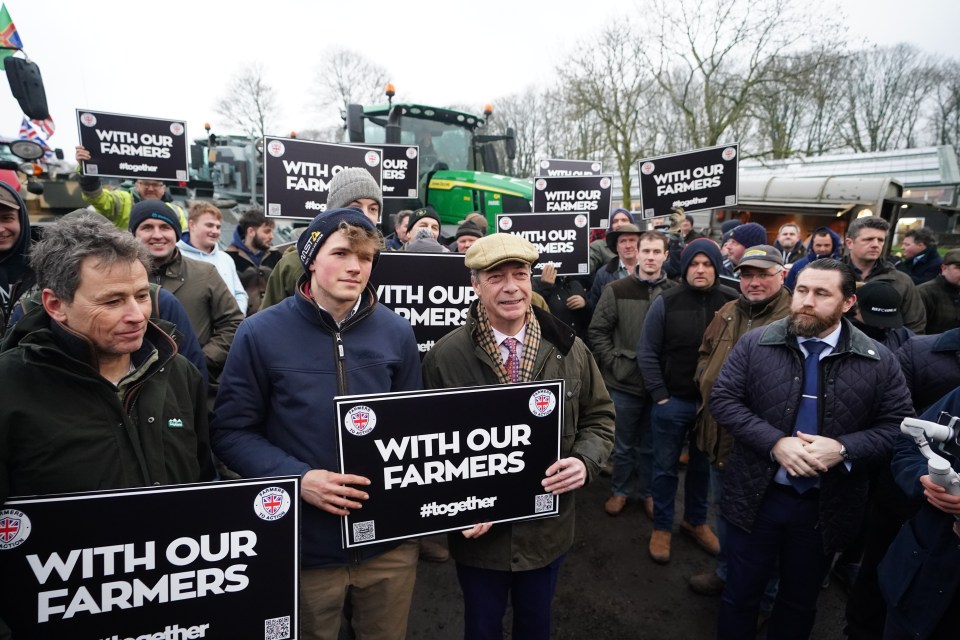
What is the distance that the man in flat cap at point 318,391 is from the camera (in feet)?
6.46

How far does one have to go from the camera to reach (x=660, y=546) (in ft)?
12.6

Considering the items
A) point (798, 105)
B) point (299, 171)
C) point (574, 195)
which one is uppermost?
point (798, 105)

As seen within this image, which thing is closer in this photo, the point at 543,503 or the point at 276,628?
the point at 276,628

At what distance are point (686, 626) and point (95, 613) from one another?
3.18m

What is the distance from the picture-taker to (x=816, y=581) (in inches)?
103

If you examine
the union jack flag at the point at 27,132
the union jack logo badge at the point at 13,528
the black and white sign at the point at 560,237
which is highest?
the union jack flag at the point at 27,132

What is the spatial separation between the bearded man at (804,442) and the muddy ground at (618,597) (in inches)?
24.4

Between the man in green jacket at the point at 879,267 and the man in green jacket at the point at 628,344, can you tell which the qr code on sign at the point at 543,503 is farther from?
the man in green jacket at the point at 879,267

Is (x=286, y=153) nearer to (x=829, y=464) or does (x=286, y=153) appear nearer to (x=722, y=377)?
(x=722, y=377)

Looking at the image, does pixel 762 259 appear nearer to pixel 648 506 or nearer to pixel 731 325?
pixel 731 325

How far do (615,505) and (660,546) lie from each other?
2.04 ft

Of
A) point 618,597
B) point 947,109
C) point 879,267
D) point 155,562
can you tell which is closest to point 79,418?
point 155,562

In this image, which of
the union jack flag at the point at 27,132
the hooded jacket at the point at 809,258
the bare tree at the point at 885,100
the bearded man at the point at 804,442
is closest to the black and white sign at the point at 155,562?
the bearded man at the point at 804,442

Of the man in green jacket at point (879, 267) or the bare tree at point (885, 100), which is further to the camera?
the bare tree at point (885, 100)
